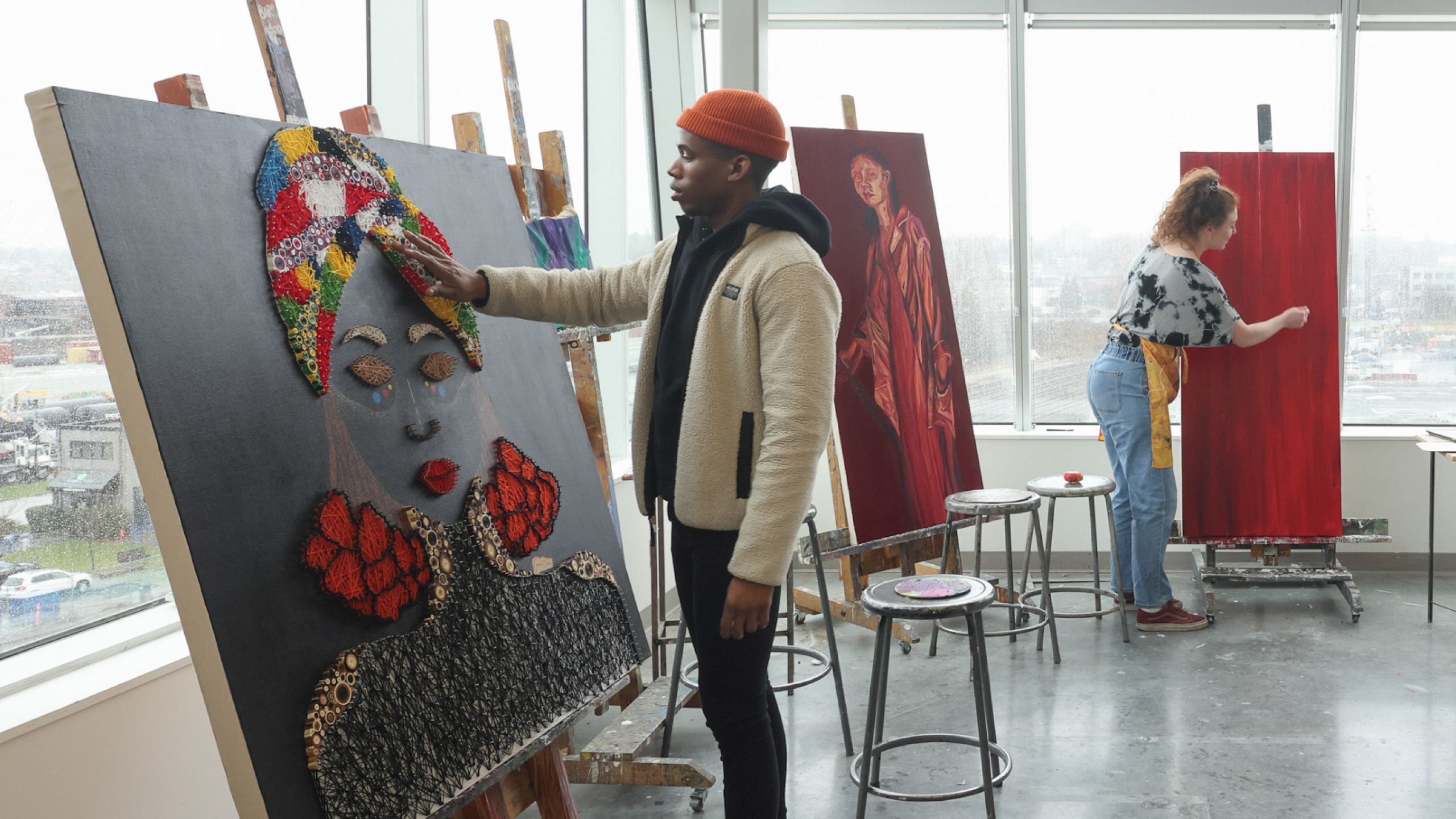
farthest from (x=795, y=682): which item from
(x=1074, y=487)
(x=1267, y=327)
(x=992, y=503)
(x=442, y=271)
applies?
(x=1267, y=327)

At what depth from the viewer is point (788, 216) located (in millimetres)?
1736

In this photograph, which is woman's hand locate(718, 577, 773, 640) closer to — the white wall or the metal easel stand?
the white wall

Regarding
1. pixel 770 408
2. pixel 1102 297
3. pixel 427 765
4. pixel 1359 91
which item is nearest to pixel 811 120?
pixel 1102 297

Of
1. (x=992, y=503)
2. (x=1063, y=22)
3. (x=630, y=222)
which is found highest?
(x=1063, y=22)

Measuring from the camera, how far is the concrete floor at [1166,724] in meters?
2.55

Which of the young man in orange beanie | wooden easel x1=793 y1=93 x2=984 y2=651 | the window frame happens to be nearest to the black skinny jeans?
the young man in orange beanie

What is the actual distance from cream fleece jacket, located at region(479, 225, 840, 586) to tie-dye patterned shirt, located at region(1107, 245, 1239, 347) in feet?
7.99

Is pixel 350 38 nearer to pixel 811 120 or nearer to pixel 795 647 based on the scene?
pixel 795 647

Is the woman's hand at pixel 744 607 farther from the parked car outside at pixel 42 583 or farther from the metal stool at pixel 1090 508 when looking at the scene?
the metal stool at pixel 1090 508

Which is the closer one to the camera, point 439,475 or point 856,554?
point 439,475

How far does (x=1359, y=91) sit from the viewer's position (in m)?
4.82

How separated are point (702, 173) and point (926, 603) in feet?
3.44

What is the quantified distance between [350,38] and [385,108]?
0.20m

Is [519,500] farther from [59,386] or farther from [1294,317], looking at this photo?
[1294,317]
